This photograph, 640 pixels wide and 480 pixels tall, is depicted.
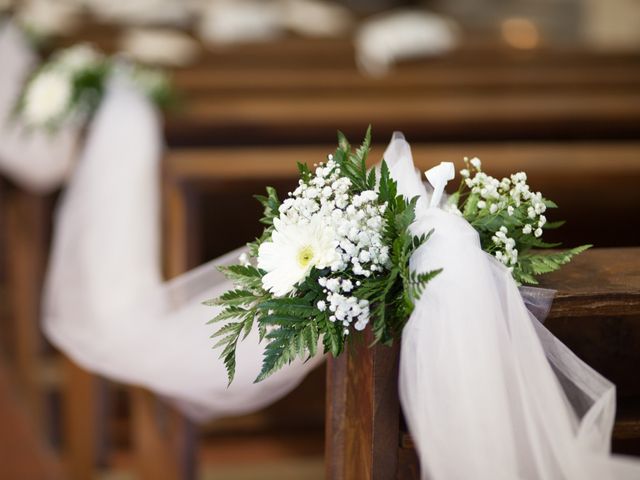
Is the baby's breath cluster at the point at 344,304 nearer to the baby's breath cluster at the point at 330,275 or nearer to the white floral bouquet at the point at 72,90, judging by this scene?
the baby's breath cluster at the point at 330,275

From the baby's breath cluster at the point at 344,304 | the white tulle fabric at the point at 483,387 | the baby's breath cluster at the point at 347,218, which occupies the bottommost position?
the white tulle fabric at the point at 483,387

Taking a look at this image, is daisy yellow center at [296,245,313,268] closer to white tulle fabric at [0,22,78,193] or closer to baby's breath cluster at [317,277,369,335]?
baby's breath cluster at [317,277,369,335]

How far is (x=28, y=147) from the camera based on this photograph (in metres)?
3.25

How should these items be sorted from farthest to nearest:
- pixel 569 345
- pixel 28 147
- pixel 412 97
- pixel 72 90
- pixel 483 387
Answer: pixel 412 97, pixel 28 147, pixel 72 90, pixel 569 345, pixel 483 387

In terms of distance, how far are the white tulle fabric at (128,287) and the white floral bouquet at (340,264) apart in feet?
1.58

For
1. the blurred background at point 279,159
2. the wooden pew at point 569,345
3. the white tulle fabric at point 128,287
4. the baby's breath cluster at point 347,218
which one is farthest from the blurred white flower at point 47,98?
the baby's breath cluster at point 347,218

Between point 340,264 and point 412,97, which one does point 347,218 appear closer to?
point 340,264

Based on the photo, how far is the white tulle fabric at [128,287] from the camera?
1.94 metres

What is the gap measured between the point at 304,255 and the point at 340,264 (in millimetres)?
52

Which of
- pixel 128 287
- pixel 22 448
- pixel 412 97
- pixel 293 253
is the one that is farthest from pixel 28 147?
pixel 293 253

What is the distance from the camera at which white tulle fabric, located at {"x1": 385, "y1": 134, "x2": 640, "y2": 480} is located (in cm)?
125

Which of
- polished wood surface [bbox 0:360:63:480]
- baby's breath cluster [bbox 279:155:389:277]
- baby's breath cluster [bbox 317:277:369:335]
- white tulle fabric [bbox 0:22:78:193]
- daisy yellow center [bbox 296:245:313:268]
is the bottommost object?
polished wood surface [bbox 0:360:63:480]

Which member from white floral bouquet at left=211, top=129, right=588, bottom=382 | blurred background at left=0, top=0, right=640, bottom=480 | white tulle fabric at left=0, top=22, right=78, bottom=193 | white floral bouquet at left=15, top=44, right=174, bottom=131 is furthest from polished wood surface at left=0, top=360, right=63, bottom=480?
white floral bouquet at left=211, top=129, right=588, bottom=382

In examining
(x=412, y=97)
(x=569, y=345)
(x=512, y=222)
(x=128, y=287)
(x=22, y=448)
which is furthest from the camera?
(x=412, y=97)
